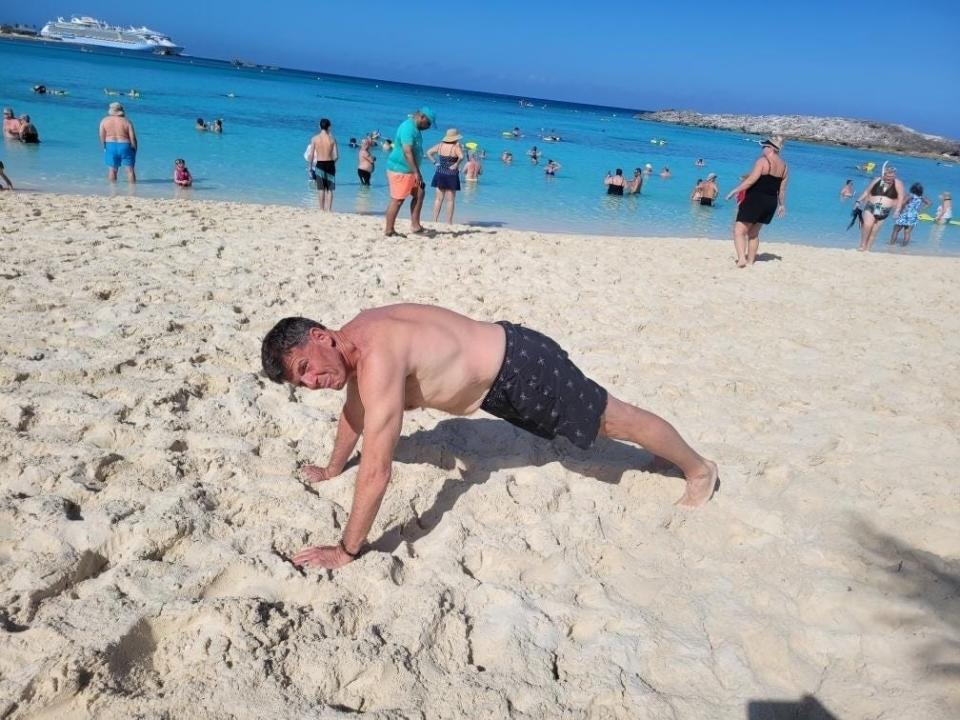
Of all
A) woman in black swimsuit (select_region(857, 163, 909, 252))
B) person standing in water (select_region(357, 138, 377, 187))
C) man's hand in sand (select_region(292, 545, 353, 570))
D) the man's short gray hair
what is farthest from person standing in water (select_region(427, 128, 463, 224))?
man's hand in sand (select_region(292, 545, 353, 570))

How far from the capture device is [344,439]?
9.22 ft

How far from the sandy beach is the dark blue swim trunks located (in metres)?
0.40

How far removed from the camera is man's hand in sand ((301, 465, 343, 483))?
2.84 meters

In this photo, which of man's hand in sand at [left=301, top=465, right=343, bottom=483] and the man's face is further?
man's hand in sand at [left=301, top=465, right=343, bottom=483]

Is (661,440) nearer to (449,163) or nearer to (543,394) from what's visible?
(543,394)

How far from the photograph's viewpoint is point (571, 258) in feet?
25.1

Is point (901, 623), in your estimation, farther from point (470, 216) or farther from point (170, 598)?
point (470, 216)

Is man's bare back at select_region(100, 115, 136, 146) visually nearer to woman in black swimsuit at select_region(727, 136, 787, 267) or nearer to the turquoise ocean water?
the turquoise ocean water

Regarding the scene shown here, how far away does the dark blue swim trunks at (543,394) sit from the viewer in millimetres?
2627

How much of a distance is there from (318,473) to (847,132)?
3447 inches

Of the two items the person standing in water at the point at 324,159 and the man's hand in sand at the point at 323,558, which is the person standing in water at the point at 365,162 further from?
the man's hand in sand at the point at 323,558

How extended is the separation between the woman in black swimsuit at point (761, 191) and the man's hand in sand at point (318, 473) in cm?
620

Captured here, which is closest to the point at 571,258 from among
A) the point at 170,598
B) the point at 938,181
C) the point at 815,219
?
the point at 170,598

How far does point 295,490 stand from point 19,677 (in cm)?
115
